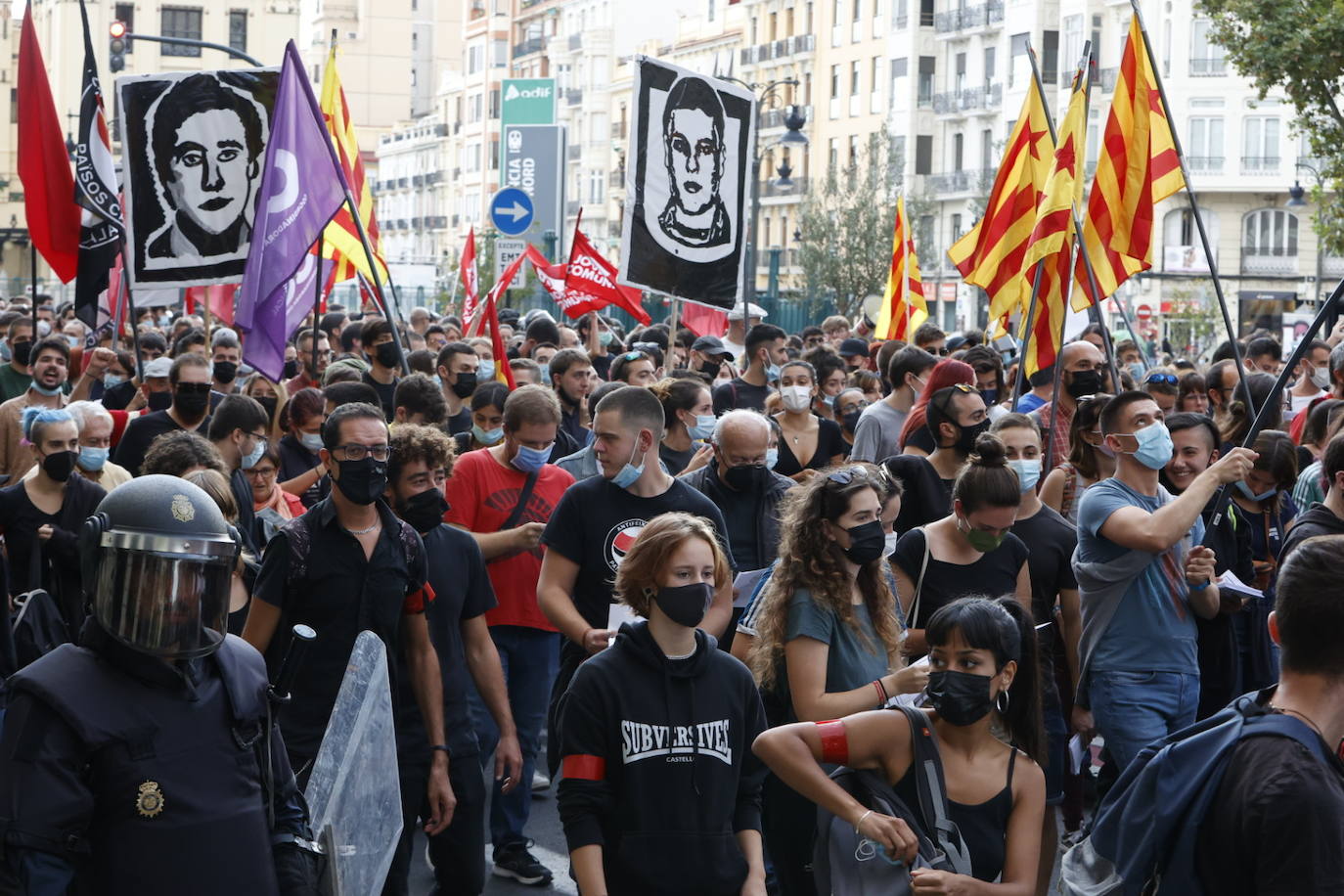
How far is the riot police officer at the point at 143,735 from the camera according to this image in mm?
2955

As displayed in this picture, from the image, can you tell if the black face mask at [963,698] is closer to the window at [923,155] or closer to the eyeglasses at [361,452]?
the eyeglasses at [361,452]

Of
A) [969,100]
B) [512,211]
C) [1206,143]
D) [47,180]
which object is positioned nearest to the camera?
[47,180]

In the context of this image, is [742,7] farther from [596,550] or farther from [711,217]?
[596,550]

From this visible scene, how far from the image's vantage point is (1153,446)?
6.22m

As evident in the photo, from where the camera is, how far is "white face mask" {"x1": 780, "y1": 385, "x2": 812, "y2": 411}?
906cm

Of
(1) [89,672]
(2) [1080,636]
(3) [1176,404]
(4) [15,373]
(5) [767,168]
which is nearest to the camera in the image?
(1) [89,672]

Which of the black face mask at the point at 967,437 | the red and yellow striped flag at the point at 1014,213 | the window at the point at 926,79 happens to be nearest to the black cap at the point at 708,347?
the red and yellow striped flag at the point at 1014,213

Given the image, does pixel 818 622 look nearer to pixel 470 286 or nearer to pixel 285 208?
pixel 285 208

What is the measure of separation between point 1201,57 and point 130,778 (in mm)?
60673

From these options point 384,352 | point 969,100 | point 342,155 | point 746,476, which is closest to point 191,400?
point 384,352

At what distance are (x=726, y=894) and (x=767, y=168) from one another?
74.9 metres

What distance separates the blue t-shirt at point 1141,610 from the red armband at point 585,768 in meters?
2.50

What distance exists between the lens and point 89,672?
10.0 feet

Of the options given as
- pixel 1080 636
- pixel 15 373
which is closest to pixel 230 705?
pixel 1080 636
